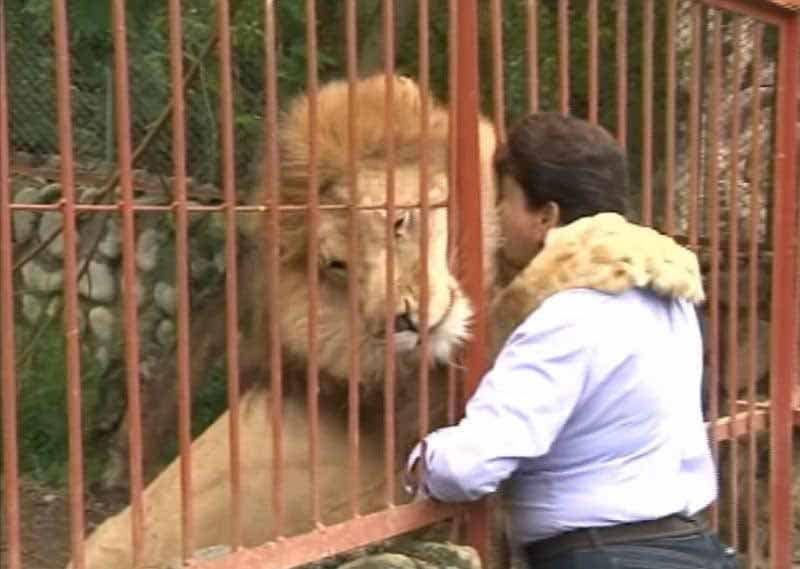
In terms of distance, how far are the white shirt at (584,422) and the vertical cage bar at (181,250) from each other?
0.53 meters

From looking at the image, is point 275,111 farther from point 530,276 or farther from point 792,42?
point 792,42

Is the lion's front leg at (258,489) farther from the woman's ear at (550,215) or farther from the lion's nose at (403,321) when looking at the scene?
the woman's ear at (550,215)

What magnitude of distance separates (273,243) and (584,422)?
0.68 metres

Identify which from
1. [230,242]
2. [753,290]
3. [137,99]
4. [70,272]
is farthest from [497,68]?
[137,99]

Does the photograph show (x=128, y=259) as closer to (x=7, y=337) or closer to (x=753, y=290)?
(x=7, y=337)

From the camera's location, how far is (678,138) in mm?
5031

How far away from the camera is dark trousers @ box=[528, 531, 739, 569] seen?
10.5ft

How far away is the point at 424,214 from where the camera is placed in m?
3.49

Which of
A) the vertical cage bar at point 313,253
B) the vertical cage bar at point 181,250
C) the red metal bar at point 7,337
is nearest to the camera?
the red metal bar at point 7,337

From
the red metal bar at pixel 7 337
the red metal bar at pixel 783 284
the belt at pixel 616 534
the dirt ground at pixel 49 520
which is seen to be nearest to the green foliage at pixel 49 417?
the dirt ground at pixel 49 520

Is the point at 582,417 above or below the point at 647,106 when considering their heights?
below

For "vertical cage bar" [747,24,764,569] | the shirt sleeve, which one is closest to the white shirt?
the shirt sleeve

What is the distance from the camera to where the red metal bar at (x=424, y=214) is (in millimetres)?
3461

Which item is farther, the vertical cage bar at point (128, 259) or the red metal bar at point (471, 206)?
the red metal bar at point (471, 206)
